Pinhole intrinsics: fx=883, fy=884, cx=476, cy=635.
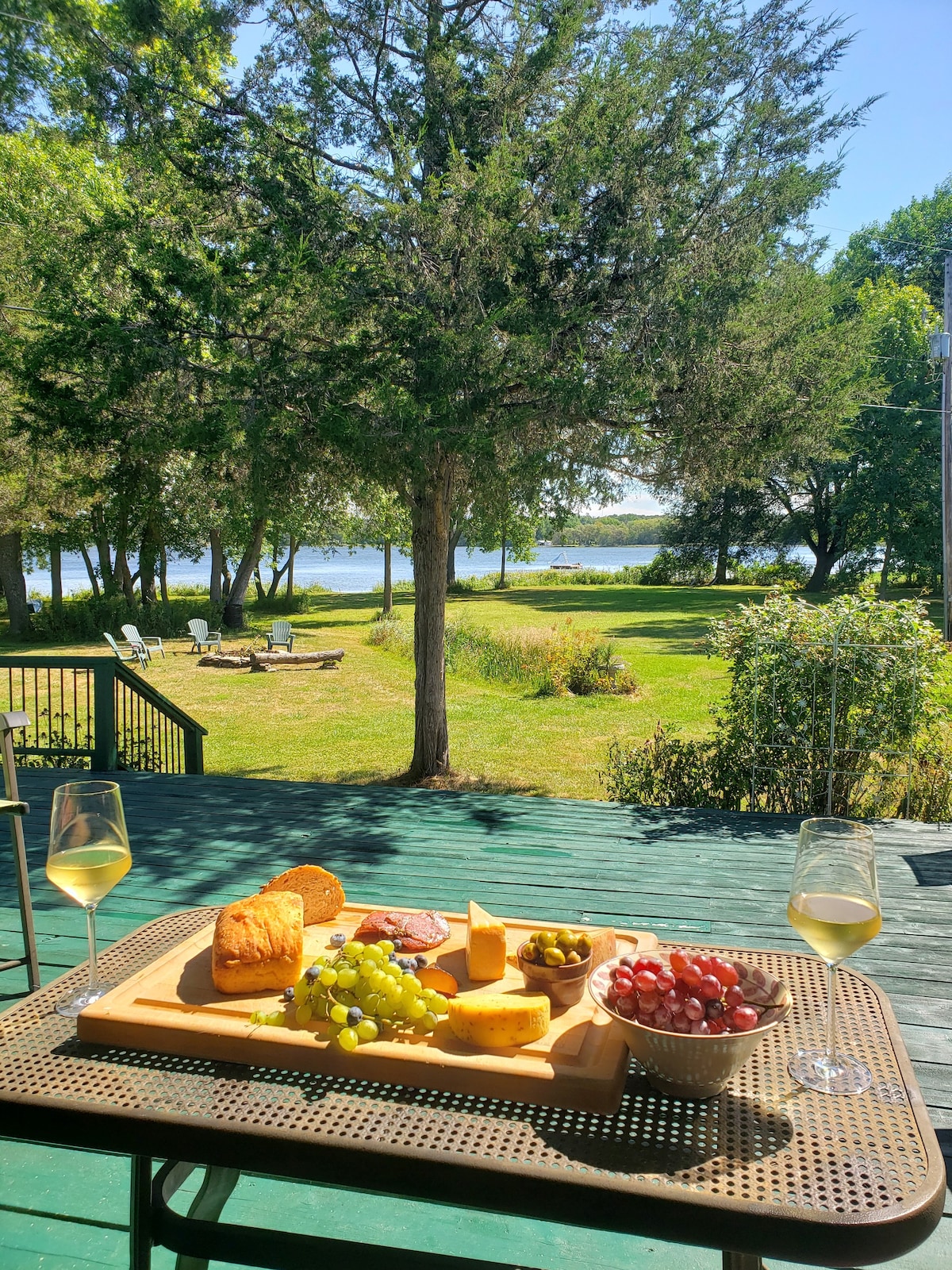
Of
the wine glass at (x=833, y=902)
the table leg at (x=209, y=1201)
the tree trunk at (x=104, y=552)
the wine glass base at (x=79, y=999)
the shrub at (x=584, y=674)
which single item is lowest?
the shrub at (x=584, y=674)

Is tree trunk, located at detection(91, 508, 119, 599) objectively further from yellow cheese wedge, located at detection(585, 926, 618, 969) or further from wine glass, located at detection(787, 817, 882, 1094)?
wine glass, located at detection(787, 817, 882, 1094)

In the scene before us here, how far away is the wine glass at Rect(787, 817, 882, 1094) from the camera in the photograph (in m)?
1.24

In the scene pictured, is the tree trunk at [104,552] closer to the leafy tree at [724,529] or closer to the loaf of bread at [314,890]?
the leafy tree at [724,529]

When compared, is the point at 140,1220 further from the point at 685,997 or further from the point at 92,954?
the point at 685,997

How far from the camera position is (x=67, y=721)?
→ 11.9 metres

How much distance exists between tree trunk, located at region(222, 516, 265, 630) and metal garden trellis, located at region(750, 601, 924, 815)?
651 inches

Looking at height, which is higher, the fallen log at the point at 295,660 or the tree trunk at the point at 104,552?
the tree trunk at the point at 104,552

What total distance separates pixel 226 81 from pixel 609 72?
8.80 ft

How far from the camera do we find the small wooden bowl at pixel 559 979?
133cm

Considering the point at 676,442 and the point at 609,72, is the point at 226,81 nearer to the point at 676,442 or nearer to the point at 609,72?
the point at 609,72

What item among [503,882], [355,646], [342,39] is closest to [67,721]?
[355,646]

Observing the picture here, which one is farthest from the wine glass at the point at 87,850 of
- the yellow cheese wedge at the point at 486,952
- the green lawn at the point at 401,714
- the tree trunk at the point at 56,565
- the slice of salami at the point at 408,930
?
the tree trunk at the point at 56,565

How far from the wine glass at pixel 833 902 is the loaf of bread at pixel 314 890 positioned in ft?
2.65

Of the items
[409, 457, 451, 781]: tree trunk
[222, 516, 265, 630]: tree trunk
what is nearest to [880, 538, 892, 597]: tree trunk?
[222, 516, 265, 630]: tree trunk
